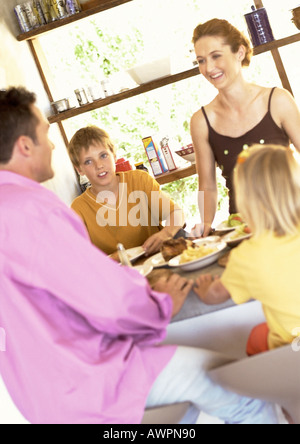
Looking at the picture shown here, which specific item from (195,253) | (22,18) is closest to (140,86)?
(22,18)

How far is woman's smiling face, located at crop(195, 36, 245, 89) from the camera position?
242 centimetres

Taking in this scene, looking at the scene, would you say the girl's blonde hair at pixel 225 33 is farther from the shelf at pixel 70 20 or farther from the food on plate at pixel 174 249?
the shelf at pixel 70 20

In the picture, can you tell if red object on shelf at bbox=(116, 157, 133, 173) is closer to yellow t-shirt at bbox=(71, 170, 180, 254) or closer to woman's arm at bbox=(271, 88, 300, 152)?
yellow t-shirt at bbox=(71, 170, 180, 254)

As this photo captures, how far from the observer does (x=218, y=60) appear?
2.42 metres

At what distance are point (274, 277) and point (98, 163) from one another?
1336mm

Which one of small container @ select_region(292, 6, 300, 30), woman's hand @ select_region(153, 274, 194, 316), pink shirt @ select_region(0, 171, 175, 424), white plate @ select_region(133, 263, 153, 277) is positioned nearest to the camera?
pink shirt @ select_region(0, 171, 175, 424)

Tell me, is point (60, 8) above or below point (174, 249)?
above

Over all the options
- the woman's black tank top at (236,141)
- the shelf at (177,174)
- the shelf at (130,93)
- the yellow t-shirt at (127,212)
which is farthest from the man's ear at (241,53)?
the shelf at (177,174)

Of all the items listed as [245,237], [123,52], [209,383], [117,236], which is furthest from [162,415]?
[123,52]

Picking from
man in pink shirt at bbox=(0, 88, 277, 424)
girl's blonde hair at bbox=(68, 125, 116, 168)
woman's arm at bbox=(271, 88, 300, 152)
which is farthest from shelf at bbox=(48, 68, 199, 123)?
man in pink shirt at bbox=(0, 88, 277, 424)

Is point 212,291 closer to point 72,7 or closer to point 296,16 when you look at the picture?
point 296,16

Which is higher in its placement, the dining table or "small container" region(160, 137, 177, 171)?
"small container" region(160, 137, 177, 171)

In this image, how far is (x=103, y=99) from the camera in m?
3.43

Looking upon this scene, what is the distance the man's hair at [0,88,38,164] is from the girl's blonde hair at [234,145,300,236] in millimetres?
532
